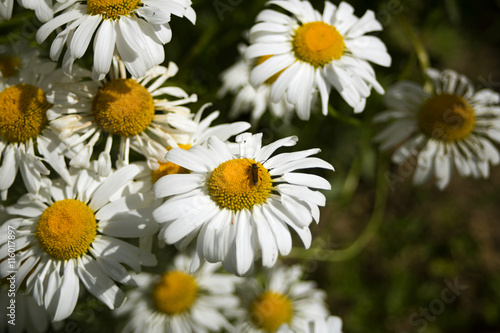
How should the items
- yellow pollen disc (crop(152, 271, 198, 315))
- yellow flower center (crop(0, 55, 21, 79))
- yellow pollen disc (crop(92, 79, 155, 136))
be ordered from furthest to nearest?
yellow pollen disc (crop(152, 271, 198, 315)) < yellow flower center (crop(0, 55, 21, 79)) < yellow pollen disc (crop(92, 79, 155, 136))

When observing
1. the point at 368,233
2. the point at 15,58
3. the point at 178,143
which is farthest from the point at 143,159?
the point at 368,233

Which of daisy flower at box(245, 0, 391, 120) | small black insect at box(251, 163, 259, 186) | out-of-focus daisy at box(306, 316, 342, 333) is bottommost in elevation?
out-of-focus daisy at box(306, 316, 342, 333)

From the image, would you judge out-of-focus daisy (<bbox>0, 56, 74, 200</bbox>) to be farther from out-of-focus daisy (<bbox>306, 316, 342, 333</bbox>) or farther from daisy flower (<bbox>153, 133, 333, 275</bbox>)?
out-of-focus daisy (<bbox>306, 316, 342, 333</bbox>)

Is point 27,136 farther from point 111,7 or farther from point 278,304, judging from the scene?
point 278,304

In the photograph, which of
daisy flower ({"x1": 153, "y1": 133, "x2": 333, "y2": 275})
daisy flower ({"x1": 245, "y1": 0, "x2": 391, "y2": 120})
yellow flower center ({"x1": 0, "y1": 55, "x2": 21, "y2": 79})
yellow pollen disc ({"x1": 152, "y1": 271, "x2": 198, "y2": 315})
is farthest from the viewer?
yellow pollen disc ({"x1": 152, "y1": 271, "x2": 198, "y2": 315})

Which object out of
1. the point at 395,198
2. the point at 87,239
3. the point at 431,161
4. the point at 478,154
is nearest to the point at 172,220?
the point at 87,239

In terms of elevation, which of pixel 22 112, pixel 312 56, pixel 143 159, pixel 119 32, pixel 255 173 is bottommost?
pixel 143 159

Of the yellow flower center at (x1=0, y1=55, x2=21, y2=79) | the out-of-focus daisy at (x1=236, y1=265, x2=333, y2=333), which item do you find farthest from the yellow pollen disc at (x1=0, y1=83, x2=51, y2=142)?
the out-of-focus daisy at (x1=236, y1=265, x2=333, y2=333)
